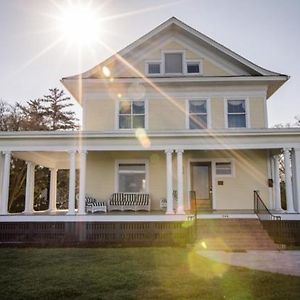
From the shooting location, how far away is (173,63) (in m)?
16.9

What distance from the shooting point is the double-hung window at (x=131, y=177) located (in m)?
15.4

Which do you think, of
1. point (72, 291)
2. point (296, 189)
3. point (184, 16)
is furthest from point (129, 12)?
point (72, 291)

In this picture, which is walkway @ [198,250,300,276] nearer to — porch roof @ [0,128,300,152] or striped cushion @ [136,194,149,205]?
porch roof @ [0,128,300,152]

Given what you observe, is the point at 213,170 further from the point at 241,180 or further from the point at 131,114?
the point at 131,114

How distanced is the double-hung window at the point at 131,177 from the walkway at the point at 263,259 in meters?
5.50

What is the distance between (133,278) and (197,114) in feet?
33.6

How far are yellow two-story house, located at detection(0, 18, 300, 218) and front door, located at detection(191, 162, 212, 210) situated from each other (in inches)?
1.7

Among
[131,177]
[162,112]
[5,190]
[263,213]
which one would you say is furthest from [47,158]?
[263,213]

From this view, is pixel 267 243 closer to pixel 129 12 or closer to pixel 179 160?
pixel 179 160

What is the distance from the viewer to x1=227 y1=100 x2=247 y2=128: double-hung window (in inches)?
624

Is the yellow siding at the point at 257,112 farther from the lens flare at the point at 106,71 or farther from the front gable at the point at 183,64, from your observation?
the lens flare at the point at 106,71

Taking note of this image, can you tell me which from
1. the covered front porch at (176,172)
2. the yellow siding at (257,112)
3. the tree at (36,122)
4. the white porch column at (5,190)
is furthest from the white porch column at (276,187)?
the tree at (36,122)

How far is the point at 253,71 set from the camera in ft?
53.3

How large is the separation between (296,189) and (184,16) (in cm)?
967
